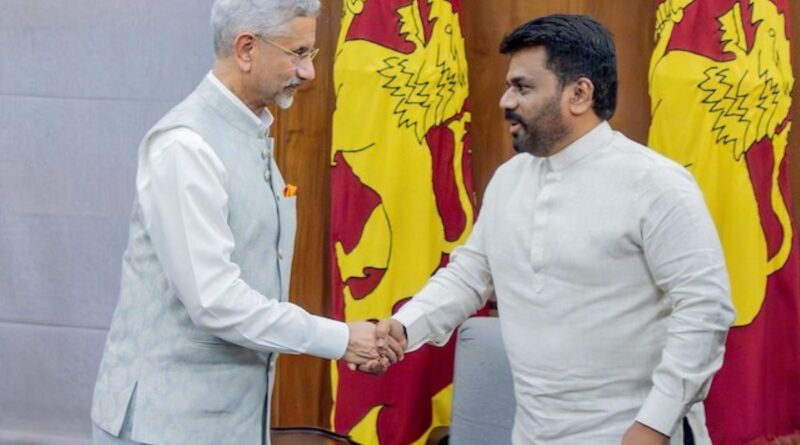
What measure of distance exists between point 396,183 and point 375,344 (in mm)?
785

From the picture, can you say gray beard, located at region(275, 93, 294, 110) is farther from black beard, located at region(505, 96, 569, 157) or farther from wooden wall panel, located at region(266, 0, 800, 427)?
wooden wall panel, located at region(266, 0, 800, 427)

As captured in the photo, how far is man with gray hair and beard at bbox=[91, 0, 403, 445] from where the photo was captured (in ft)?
6.52

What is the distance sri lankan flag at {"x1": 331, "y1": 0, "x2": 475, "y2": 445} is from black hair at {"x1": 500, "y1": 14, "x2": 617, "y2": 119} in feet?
3.00

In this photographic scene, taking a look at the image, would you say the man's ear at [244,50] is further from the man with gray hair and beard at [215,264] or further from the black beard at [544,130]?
the black beard at [544,130]

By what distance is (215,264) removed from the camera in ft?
6.52

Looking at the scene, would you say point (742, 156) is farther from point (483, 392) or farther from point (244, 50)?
point (244, 50)

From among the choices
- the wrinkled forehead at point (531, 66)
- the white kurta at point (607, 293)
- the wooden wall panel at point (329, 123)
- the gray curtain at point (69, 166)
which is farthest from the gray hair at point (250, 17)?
the gray curtain at point (69, 166)

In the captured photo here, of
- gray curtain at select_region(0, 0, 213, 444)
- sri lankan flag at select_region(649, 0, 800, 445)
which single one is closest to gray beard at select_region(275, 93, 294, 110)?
sri lankan flag at select_region(649, 0, 800, 445)

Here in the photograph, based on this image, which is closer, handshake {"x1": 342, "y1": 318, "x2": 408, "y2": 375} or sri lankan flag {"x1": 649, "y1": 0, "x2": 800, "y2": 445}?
handshake {"x1": 342, "y1": 318, "x2": 408, "y2": 375}

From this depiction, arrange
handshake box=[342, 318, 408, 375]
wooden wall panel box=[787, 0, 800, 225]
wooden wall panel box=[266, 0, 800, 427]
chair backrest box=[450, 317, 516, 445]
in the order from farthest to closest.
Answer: wooden wall panel box=[266, 0, 800, 427] < wooden wall panel box=[787, 0, 800, 225] < chair backrest box=[450, 317, 516, 445] < handshake box=[342, 318, 408, 375]

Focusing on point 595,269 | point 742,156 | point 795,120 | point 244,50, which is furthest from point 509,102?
point 795,120

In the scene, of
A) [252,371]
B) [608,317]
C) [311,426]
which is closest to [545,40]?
[608,317]

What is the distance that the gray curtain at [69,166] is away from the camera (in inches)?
138

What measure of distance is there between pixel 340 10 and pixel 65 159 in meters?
0.89
